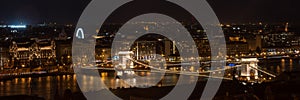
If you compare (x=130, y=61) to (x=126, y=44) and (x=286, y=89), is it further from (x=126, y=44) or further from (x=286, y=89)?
(x=286, y=89)

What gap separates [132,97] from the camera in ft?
12.7

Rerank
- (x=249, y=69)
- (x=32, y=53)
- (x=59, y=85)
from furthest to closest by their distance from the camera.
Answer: (x=32, y=53) → (x=249, y=69) → (x=59, y=85)

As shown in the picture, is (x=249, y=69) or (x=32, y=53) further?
(x=32, y=53)

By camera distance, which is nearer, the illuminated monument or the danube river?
the danube river

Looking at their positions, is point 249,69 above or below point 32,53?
below

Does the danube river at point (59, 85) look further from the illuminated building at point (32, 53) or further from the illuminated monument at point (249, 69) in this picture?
the illuminated building at point (32, 53)

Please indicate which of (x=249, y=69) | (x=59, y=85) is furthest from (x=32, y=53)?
(x=59, y=85)

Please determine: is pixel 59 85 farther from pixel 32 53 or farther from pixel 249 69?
pixel 32 53

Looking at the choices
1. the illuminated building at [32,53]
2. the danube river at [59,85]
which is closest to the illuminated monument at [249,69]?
the danube river at [59,85]

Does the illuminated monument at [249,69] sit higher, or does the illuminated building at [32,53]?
the illuminated building at [32,53]

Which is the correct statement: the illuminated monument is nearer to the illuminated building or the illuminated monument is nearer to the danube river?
the danube river

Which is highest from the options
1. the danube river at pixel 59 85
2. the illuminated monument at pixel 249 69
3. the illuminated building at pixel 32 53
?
the illuminated building at pixel 32 53

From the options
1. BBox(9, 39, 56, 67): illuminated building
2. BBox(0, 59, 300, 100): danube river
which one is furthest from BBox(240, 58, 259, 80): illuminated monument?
BBox(9, 39, 56, 67): illuminated building

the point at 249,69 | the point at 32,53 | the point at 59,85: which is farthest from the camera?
the point at 32,53
